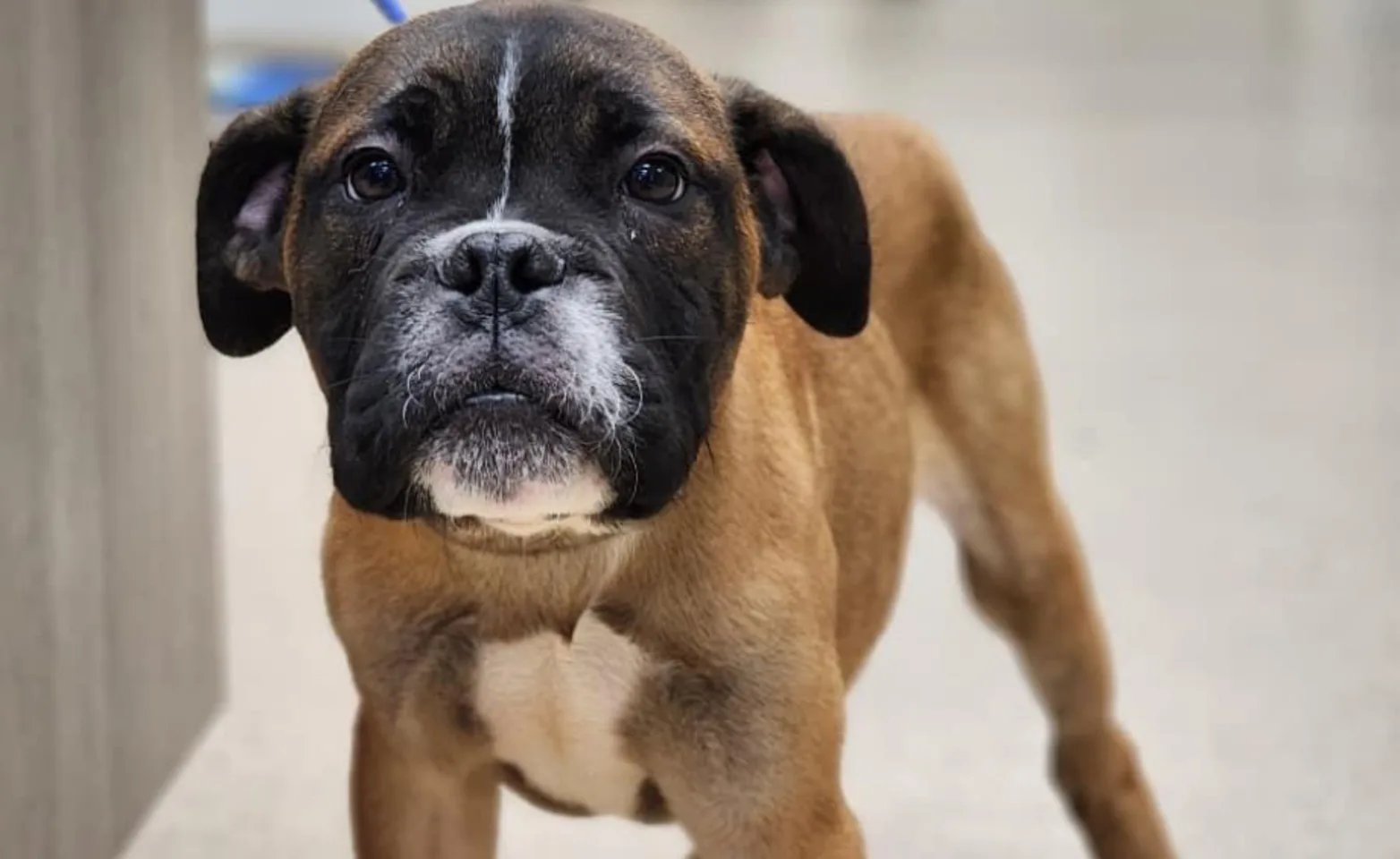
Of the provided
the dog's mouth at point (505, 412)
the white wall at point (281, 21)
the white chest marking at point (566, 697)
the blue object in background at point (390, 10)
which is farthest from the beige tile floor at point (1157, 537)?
the white wall at point (281, 21)

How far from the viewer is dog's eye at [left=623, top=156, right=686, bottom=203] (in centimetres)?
135

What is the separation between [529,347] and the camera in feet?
4.00

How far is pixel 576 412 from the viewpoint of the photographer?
1231 millimetres

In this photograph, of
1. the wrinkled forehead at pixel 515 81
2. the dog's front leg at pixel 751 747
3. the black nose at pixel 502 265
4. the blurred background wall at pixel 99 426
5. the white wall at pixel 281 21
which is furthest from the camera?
the white wall at pixel 281 21

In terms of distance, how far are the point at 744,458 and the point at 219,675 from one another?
1316 mm

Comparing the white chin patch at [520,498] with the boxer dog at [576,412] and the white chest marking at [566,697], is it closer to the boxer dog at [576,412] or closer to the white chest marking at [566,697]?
the boxer dog at [576,412]

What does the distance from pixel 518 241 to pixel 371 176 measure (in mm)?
186

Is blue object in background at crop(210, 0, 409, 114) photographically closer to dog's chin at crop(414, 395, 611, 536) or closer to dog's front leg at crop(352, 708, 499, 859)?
dog's front leg at crop(352, 708, 499, 859)

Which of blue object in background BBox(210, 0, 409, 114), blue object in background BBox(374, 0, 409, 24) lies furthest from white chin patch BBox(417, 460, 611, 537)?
blue object in background BBox(210, 0, 409, 114)

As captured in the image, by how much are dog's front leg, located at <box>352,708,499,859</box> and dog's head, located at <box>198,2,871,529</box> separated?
1.14ft

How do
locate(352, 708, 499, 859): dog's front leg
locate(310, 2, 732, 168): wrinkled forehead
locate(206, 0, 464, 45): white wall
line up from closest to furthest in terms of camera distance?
locate(310, 2, 732, 168): wrinkled forehead, locate(352, 708, 499, 859): dog's front leg, locate(206, 0, 464, 45): white wall

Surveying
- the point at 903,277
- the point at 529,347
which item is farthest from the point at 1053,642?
the point at 529,347

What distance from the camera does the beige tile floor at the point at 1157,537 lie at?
7.77ft

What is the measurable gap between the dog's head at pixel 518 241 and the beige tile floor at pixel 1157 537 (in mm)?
1039
